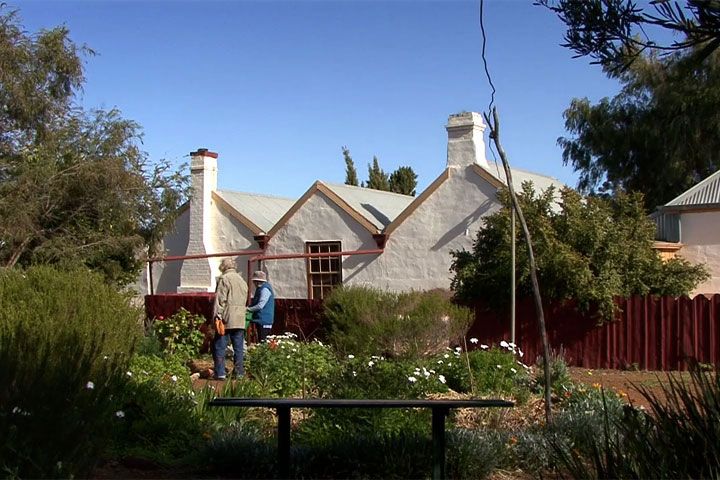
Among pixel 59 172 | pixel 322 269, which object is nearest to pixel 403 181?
pixel 322 269

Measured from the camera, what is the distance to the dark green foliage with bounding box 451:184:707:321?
16250 millimetres

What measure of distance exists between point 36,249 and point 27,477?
13.3 meters

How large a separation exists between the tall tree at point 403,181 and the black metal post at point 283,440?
4077 cm

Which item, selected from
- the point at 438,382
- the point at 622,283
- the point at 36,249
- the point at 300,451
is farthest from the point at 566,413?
the point at 36,249

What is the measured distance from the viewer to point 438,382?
33.3 feet

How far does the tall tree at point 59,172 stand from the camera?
17641mm

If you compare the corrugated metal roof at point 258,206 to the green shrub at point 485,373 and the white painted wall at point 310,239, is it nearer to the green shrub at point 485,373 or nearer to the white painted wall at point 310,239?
the white painted wall at point 310,239

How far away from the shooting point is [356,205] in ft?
85.1

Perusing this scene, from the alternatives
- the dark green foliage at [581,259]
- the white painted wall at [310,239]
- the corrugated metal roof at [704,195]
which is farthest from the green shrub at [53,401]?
the corrugated metal roof at [704,195]

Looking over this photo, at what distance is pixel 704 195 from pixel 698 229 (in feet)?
3.03

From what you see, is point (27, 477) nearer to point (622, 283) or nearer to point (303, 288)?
point (622, 283)

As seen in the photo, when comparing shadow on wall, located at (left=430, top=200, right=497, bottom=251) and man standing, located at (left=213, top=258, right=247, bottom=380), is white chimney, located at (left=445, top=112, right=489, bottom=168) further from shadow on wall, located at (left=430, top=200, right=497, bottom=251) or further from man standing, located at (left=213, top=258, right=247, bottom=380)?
man standing, located at (left=213, top=258, right=247, bottom=380)

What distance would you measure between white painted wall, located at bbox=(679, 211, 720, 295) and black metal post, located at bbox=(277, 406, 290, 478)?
65.6 feet

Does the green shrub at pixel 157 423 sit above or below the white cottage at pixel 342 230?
below
